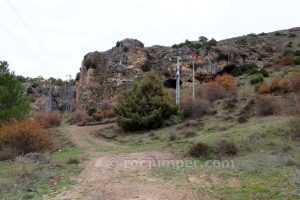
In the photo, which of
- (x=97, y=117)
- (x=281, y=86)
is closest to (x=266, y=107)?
(x=281, y=86)

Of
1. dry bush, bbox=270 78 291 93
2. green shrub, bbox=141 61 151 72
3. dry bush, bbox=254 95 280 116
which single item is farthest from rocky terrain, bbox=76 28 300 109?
dry bush, bbox=254 95 280 116

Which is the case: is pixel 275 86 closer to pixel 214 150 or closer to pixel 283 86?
pixel 283 86

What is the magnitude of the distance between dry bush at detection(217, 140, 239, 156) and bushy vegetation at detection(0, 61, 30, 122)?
16.0 metres

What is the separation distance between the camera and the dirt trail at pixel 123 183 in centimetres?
1119

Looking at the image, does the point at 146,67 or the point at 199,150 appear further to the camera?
the point at 146,67

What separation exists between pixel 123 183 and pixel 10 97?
61.0 ft

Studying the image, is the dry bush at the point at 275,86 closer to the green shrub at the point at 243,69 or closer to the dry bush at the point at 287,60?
the green shrub at the point at 243,69

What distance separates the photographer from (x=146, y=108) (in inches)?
1197

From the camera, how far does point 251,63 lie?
52.9 metres

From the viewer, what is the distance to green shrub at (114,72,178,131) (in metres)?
29.9

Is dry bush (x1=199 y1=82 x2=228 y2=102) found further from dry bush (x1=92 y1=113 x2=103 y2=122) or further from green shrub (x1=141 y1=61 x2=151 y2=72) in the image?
green shrub (x1=141 y1=61 x2=151 y2=72)

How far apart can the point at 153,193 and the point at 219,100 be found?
82.2ft

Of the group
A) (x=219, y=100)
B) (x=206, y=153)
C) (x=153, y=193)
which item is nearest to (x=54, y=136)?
(x=219, y=100)

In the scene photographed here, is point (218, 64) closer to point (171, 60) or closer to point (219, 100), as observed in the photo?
point (171, 60)
